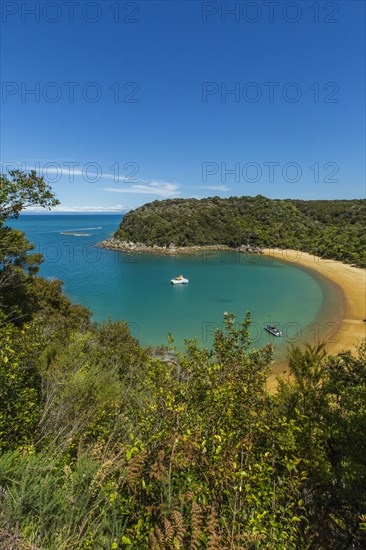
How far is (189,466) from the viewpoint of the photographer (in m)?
3.48

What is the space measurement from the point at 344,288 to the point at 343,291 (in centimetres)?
198

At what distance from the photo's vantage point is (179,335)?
99.7 ft

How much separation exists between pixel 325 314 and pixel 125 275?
41.0 meters

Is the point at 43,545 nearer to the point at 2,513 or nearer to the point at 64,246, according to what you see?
the point at 2,513

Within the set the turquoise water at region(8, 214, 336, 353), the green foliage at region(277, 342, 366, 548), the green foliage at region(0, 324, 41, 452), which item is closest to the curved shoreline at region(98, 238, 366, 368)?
the turquoise water at region(8, 214, 336, 353)

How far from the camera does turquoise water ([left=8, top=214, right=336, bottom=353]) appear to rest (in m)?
33.0

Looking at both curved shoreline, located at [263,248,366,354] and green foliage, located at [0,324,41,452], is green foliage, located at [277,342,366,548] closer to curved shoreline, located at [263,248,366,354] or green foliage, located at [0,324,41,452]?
green foliage, located at [0,324,41,452]

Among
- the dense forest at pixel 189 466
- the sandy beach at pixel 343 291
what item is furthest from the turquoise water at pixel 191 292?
the dense forest at pixel 189 466

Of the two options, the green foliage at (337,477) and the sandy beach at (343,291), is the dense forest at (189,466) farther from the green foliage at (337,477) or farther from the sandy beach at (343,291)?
the sandy beach at (343,291)

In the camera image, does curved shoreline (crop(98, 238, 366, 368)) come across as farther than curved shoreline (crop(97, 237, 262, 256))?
No

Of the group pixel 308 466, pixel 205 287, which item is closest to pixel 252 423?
pixel 308 466

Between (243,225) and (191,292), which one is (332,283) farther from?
(243,225)

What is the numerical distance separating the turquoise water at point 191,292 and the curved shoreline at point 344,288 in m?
3.28

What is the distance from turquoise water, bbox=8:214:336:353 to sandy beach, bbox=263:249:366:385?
3.22m
